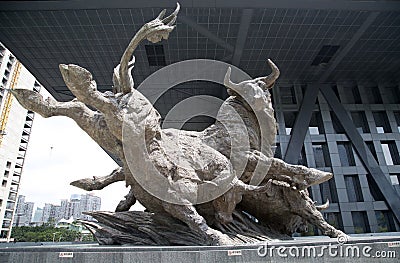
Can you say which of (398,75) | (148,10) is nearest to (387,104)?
(398,75)

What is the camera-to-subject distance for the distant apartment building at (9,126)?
90.9 feet

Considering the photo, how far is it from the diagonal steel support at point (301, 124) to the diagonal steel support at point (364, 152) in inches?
33.0

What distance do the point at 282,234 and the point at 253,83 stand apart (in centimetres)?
285

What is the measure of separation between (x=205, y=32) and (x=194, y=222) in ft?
32.1

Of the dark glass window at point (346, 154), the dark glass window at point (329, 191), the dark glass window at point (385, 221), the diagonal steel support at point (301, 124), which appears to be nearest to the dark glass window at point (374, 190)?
the dark glass window at point (385, 221)

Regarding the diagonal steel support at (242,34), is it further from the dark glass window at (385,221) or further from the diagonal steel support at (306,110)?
the dark glass window at (385,221)

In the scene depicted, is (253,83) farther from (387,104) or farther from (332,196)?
(387,104)

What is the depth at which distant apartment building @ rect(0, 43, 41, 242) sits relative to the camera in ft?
90.9

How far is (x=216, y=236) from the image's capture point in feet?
13.2

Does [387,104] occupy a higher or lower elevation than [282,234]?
higher

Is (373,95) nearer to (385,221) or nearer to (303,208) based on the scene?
(385,221)

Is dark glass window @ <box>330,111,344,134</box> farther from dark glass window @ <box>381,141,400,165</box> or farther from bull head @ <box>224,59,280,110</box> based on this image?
bull head @ <box>224,59,280,110</box>
